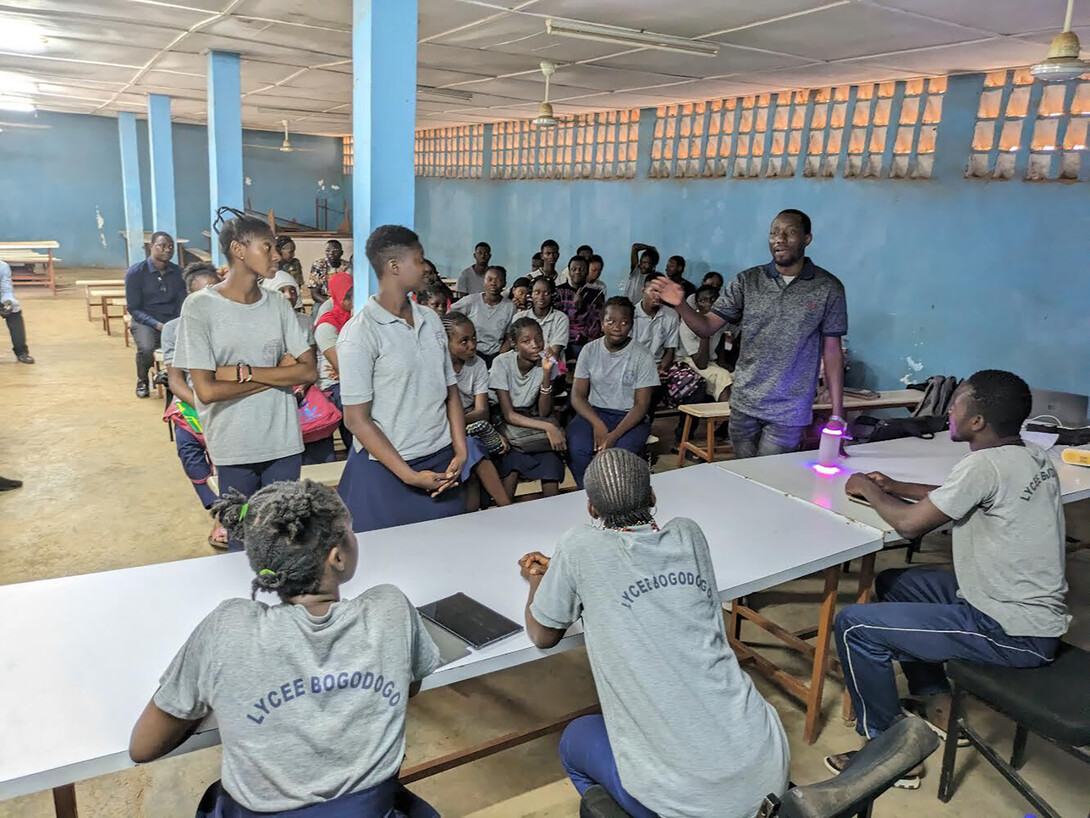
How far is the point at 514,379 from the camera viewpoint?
174 inches

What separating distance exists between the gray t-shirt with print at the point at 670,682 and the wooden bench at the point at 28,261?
14.4 metres

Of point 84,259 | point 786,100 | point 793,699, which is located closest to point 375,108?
point 793,699

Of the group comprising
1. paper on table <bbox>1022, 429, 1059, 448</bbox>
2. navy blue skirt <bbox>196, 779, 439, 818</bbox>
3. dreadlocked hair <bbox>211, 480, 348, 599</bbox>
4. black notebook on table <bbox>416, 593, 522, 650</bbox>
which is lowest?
navy blue skirt <bbox>196, 779, 439, 818</bbox>

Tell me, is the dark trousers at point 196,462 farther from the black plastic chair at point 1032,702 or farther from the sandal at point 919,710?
the black plastic chair at point 1032,702

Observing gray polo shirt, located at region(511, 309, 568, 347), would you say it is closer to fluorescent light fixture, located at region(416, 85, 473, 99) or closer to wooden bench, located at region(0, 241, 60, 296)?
fluorescent light fixture, located at region(416, 85, 473, 99)

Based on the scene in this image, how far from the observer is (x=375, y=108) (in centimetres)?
396

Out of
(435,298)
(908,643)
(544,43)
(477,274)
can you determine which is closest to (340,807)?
(908,643)

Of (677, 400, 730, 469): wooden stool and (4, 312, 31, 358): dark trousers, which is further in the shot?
(4, 312, 31, 358): dark trousers

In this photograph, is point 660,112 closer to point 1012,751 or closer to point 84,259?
point 1012,751

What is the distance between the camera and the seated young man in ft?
7.75

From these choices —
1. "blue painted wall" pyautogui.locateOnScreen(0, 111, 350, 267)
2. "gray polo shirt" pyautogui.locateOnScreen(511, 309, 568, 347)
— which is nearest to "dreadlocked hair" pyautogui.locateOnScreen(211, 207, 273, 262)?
"gray polo shirt" pyautogui.locateOnScreen(511, 309, 568, 347)

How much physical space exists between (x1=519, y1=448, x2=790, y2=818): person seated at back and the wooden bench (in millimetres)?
14310

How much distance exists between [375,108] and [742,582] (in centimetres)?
300

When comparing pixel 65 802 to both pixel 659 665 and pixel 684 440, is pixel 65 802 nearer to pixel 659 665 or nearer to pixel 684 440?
pixel 659 665
